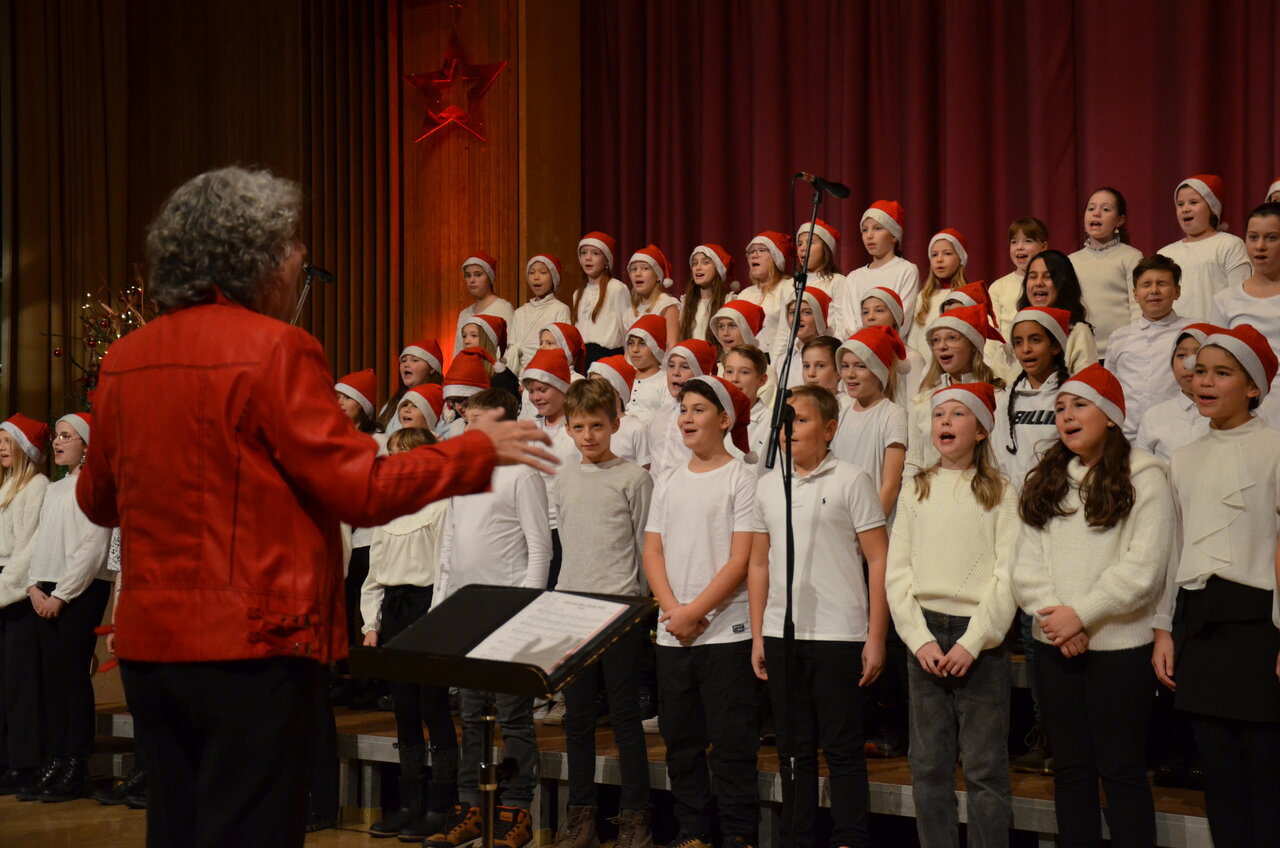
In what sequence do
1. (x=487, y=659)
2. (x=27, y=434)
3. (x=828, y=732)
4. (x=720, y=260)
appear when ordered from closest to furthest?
(x=487, y=659)
(x=828, y=732)
(x=27, y=434)
(x=720, y=260)

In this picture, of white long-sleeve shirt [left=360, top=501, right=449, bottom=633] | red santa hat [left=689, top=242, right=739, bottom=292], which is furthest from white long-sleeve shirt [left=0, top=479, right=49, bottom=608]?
red santa hat [left=689, top=242, right=739, bottom=292]

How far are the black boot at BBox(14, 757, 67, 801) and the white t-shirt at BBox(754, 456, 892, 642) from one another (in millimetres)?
3540

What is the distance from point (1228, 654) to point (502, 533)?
2.34 m

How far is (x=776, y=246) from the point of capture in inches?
279

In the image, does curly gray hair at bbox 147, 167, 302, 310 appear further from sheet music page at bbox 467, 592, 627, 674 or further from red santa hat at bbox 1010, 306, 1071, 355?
red santa hat at bbox 1010, 306, 1071, 355

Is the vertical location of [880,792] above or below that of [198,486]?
below

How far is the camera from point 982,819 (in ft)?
11.8

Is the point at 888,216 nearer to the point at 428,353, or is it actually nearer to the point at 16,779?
the point at 428,353

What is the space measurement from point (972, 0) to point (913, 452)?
12.4 feet

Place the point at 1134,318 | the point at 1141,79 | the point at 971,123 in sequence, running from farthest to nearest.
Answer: the point at 971,123
the point at 1141,79
the point at 1134,318

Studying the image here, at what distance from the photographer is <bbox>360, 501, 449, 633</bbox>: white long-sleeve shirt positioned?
4949 mm

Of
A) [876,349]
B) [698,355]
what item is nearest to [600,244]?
[698,355]

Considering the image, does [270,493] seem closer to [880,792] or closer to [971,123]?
[880,792]

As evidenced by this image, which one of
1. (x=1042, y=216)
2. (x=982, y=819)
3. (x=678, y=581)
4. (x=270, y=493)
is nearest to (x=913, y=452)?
(x=678, y=581)
